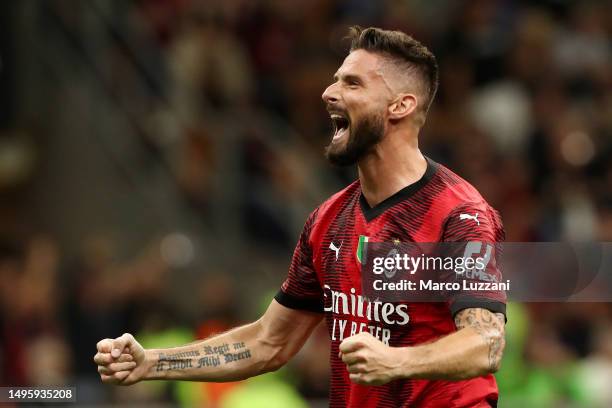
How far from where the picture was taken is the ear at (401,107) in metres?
5.68

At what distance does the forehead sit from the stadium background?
4969mm

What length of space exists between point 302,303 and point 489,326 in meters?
1.29

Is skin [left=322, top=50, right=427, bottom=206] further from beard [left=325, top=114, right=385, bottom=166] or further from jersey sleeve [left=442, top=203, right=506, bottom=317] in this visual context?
jersey sleeve [left=442, top=203, right=506, bottom=317]

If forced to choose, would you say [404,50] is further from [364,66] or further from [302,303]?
[302,303]

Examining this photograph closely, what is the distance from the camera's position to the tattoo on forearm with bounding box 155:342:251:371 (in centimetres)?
582

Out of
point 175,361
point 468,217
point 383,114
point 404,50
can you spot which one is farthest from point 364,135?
point 175,361

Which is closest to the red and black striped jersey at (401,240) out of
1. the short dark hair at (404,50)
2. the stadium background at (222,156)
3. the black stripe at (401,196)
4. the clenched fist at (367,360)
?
the black stripe at (401,196)

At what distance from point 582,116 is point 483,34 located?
5.13ft

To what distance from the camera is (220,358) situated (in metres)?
5.99

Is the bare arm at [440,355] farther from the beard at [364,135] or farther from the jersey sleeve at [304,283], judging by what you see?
the jersey sleeve at [304,283]

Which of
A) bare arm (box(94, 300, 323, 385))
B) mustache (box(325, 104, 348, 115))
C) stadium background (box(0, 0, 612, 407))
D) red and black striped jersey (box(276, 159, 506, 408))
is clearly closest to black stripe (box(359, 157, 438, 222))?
red and black striped jersey (box(276, 159, 506, 408))

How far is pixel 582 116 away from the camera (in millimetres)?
12859

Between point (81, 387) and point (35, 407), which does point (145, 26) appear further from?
point (35, 407)

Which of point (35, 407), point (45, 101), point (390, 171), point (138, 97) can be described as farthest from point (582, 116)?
point (390, 171)
